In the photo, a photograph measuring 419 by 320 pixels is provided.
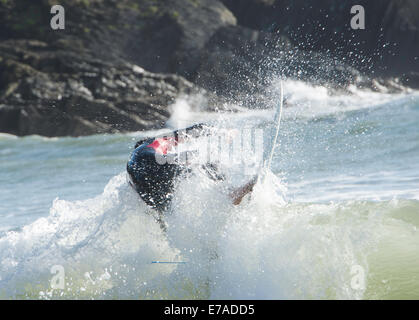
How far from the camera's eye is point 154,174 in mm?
4770

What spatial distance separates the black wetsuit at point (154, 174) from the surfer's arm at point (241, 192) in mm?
196

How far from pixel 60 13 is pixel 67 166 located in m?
11.8

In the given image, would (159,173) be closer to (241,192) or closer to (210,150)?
(210,150)

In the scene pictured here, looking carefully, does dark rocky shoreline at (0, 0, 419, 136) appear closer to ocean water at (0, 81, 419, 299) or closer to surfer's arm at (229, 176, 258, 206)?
ocean water at (0, 81, 419, 299)

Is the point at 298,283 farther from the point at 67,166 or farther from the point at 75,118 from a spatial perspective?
the point at 75,118

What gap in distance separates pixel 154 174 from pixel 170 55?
57.7 ft

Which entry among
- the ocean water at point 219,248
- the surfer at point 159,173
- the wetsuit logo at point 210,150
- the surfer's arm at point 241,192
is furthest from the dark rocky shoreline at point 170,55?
the surfer's arm at point 241,192

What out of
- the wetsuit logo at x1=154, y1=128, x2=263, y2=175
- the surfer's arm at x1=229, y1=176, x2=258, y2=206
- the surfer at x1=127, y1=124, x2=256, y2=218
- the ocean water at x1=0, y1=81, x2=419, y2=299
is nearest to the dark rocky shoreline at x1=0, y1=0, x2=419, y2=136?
the ocean water at x1=0, y1=81, x2=419, y2=299

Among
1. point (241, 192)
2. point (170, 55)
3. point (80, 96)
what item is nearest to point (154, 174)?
point (241, 192)

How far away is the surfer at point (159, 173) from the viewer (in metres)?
4.77

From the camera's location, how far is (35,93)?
1759 centimetres

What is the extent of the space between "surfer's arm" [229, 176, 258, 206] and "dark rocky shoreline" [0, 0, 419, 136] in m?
12.0

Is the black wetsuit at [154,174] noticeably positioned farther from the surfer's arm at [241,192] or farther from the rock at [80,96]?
the rock at [80,96]
